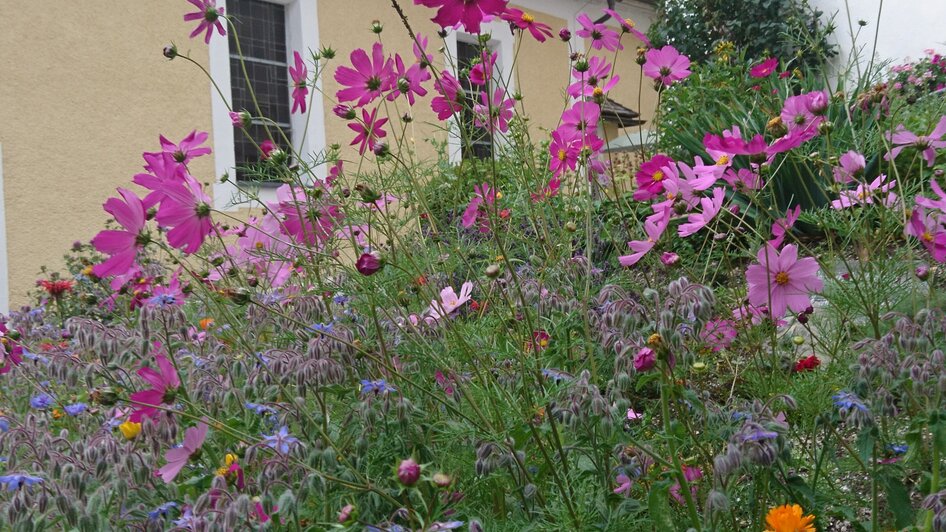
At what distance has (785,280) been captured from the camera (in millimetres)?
1538

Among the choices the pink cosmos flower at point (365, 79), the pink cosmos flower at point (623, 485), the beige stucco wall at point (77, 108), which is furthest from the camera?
the beige stucco wall at point (77, 108)

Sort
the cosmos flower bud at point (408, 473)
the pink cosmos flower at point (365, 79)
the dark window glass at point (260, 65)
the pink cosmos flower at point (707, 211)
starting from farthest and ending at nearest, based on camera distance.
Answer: the dark window glass at point (260, 65)
the pink cosmos flower at point (365, 79)
the pink cosmos flower at point (707, 211)
the cosmos flower bud at point (408, 473)

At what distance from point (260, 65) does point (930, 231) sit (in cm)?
689

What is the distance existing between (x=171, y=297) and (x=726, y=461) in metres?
1.37

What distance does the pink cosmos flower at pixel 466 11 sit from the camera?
4.51 ft

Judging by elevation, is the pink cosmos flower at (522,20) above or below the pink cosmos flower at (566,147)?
above

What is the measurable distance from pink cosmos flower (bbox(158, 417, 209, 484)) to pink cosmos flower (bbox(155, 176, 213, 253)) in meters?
0.30

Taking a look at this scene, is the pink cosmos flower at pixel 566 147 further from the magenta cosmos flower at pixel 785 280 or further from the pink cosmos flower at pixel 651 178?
the magenta cosmos flower at pixel 785 280

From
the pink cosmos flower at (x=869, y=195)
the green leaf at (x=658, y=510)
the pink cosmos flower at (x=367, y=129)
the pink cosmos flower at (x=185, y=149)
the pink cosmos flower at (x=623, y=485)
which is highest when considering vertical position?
the pink cosmos flower at (x=367, y=129)

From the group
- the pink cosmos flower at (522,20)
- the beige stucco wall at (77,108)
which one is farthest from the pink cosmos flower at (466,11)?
the beige stucco wall at (77,108)

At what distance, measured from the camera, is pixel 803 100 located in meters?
1.73

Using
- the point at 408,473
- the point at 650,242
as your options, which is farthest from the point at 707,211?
the point at 408,473

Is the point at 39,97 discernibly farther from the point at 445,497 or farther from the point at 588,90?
the point at 445,497

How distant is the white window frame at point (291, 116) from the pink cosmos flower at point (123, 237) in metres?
5.34
